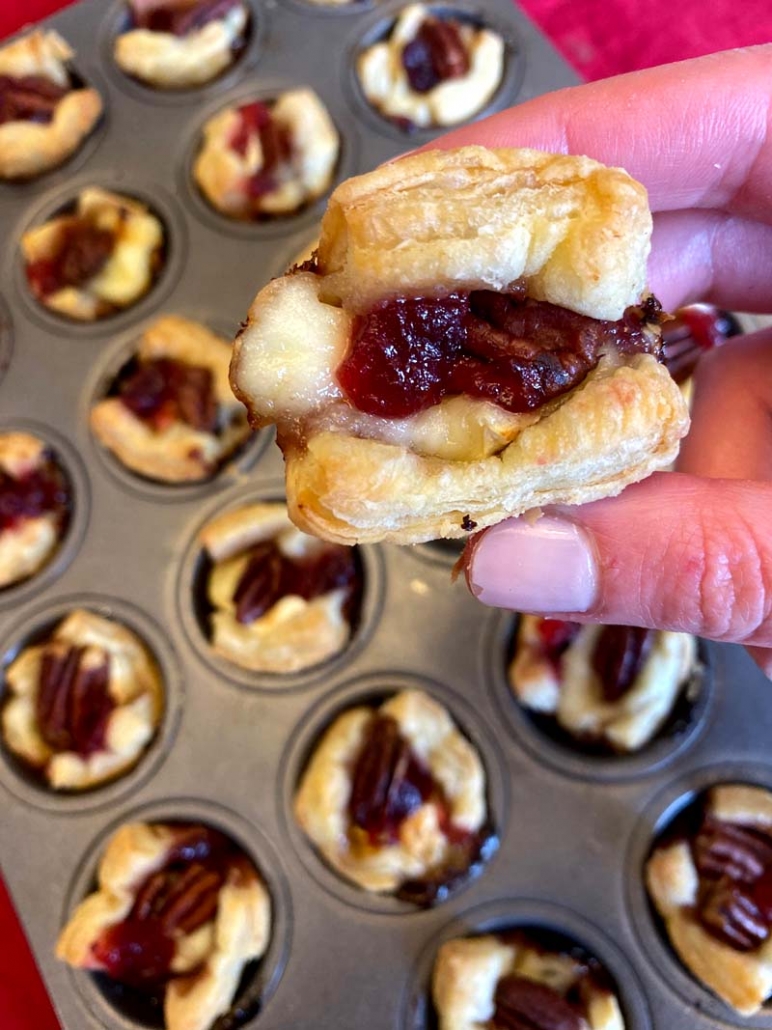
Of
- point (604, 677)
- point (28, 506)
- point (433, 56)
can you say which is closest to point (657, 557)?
point (604, 677)

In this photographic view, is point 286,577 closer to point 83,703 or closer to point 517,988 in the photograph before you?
point 83,703

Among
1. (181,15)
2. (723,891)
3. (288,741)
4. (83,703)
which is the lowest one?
(723,891)

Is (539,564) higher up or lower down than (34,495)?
lower down

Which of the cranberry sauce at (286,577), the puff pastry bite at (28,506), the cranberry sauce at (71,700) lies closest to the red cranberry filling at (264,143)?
the puff pastry bite at (28,506)

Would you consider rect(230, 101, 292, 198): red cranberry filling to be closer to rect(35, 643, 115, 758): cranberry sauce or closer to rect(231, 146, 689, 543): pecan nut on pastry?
rect(35, 643, 115, 758): cranberry sauce

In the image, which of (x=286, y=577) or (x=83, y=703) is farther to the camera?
(x=286, y=577)

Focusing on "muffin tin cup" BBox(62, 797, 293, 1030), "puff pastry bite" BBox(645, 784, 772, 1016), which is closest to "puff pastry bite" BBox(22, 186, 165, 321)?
"muffin tin cup" BBox(62, 797, 293, 1030)

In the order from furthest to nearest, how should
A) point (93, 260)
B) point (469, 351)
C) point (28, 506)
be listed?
point (93, 260) < point (28, 506) < point (469, 351)
